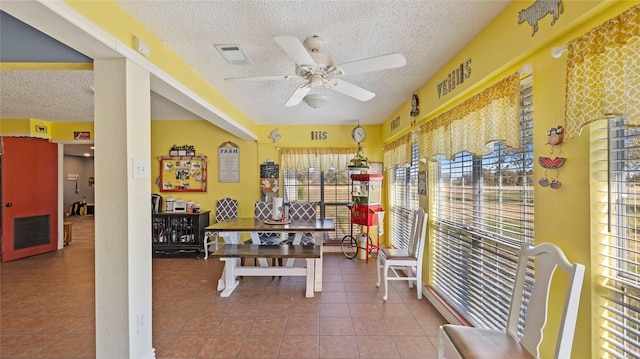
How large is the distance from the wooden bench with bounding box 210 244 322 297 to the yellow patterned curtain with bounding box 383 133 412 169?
1.83 m

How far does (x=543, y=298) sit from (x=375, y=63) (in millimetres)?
1667

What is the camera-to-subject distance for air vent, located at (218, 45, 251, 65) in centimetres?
233

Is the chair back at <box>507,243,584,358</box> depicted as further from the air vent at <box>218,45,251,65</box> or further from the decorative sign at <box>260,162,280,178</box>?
the decorative sign at <box>260,162,280,178</box>

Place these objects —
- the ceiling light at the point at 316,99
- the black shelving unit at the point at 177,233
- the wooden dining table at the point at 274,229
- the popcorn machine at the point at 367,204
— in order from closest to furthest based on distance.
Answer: the ceiling light at the point at 316,99 < the wooden dining table at the point at 274,229 < the popcorn machine at the point at 367,204 < the black shelving unit at the point at 177,233

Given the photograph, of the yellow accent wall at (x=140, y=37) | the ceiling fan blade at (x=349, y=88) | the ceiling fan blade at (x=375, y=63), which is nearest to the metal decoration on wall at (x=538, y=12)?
the ceiling fan blade at (x=375, y=63)

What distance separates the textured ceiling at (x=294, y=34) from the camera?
5.95 feet

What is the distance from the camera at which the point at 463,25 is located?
2.00 m

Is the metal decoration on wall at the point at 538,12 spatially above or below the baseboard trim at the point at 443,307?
above

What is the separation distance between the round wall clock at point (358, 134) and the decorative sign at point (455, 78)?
8.48ft

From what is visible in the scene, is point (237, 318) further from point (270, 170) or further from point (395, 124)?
point (395, 124)

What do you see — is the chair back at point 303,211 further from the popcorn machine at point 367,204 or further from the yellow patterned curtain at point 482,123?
the yellow patterned curtain at point 482,123

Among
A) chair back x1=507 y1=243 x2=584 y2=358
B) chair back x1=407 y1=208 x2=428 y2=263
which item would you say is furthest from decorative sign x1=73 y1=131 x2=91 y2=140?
chair back x1=507 y1=243 x2=584 y2=358

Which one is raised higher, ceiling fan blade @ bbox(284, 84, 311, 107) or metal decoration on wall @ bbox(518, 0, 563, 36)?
metal decoration on wall @ bbox(518, 0, 563, 36)

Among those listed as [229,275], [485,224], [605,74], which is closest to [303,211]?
[229,275]
